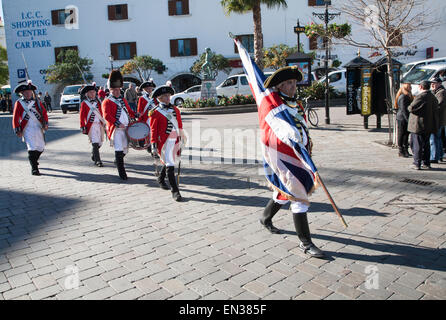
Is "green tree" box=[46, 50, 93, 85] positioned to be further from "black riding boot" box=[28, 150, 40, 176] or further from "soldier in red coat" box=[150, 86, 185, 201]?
"soldier in red coat" box=[150, 86, 185, 201]

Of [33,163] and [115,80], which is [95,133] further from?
[115,80]

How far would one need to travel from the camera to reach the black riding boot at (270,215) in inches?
184

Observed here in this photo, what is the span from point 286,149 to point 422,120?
460cm

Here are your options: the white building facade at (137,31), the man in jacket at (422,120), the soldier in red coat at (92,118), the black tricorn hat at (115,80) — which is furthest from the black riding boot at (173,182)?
the white building facade at (137,31)

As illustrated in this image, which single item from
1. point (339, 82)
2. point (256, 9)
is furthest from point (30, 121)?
point (339, 82)

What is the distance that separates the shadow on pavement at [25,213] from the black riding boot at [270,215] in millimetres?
2671

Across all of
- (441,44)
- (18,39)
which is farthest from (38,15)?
(441,44)

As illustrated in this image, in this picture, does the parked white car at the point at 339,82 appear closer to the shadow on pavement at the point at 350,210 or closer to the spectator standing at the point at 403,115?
the spectator standing at the point at 403,115

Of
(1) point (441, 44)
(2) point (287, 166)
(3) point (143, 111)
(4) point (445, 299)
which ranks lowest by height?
(4) point (445, 299)

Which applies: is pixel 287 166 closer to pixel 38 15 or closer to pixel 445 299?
pixel 445 299

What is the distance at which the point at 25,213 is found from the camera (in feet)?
19.0

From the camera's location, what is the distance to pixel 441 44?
32.9 m

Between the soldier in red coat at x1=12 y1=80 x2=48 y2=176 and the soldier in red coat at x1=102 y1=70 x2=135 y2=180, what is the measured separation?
1.73 meters
